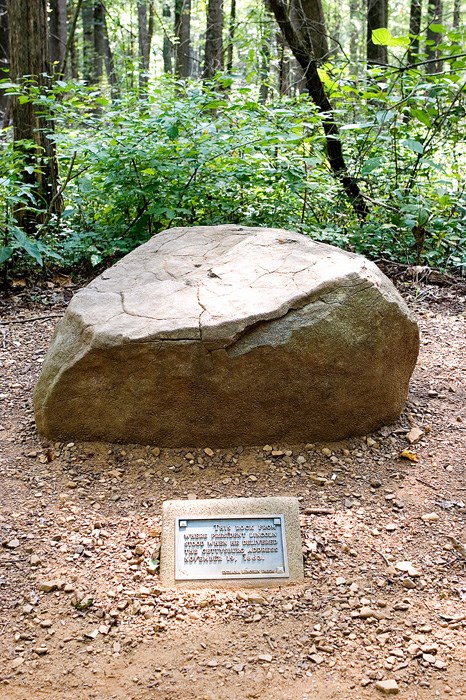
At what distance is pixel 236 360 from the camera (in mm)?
3238

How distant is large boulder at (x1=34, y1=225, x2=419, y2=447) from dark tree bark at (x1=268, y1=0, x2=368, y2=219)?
10.5 feet

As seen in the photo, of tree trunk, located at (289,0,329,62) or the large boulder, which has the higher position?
tree trunk, located at (289,0,329,62)

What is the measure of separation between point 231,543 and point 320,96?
17.8 ft

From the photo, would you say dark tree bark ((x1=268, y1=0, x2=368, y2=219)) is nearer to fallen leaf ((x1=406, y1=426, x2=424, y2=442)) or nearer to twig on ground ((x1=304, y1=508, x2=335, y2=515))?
fallen leaf ((x1=406, y1=426, x2=424, y2=442))

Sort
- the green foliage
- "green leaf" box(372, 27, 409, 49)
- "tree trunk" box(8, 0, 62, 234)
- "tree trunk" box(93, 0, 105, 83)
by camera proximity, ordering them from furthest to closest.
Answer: "tree trunk" box(93, 0, 105, 83)
"tree trunk" box(8, 0, 62, 234)
the green foliage
"green leaf" box(372, 27, 409, 49)

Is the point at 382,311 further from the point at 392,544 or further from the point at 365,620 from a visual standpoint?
the point at 365,620

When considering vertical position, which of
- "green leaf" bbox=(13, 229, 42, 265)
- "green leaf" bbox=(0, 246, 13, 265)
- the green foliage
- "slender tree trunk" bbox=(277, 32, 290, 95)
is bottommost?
"green leaf" bbox=(0, 246, 13, 265)

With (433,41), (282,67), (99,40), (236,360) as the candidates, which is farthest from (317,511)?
(99,40)

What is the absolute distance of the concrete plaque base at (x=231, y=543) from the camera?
8.82ft

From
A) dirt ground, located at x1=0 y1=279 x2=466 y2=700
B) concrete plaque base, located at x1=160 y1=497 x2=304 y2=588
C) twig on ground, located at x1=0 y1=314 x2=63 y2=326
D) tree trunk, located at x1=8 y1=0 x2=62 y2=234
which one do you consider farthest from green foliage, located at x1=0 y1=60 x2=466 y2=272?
concrete plaque base, located at x1=160 y1=497 x2=304 y2=588

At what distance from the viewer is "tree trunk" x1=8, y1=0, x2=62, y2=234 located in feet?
19.8

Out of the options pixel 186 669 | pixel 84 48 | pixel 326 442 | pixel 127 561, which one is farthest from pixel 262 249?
pixel 84 48

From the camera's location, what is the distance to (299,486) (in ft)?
10.7

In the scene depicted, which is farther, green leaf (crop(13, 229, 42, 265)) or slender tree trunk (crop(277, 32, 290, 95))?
slender tree trunk (crop(277, 32, 290, 95))
